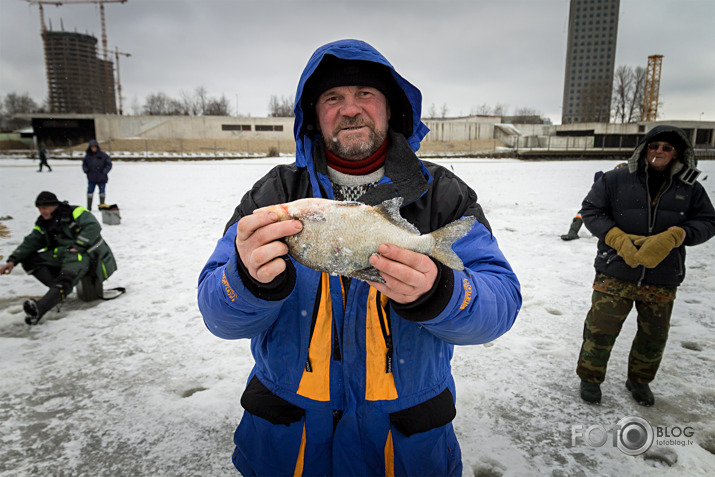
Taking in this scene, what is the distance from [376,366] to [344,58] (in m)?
1.79

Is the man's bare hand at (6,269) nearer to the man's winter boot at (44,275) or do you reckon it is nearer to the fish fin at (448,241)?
the man's winter boot at (44,275)

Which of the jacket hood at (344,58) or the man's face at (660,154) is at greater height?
the jacket hood at (344,58)

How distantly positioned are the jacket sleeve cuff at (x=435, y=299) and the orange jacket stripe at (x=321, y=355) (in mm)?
581

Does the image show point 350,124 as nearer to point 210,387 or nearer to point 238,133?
point 210,387

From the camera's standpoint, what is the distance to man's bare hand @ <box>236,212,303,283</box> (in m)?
1.62

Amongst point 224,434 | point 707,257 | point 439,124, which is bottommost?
point 224,434

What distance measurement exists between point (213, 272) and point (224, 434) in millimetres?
2269

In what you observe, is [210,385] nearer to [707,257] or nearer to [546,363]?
[546,363]

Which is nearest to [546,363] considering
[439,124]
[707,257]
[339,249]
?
[339,249]

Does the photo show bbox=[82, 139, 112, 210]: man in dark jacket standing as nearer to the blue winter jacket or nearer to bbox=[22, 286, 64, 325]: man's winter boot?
the blue winter jacket

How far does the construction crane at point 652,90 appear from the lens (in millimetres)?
80375

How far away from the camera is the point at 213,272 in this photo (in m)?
1.99

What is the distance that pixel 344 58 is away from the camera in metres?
2.34

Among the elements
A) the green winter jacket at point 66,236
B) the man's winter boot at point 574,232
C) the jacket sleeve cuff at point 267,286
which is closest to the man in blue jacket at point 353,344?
the jacket sleeve cuff at point 267,286
